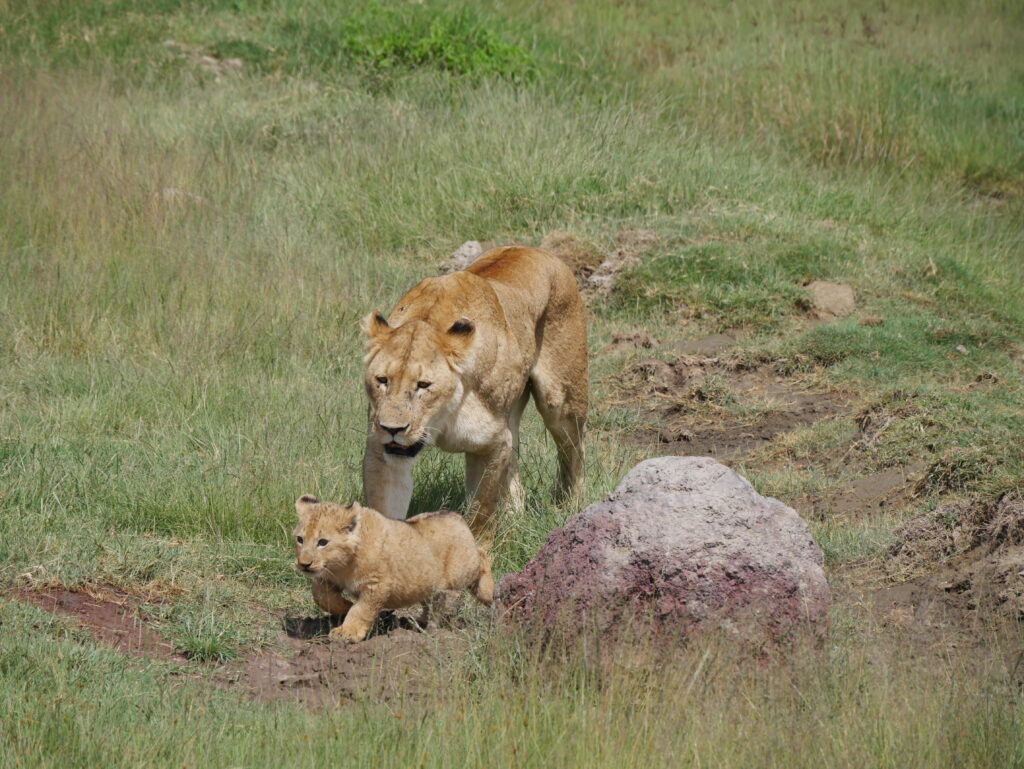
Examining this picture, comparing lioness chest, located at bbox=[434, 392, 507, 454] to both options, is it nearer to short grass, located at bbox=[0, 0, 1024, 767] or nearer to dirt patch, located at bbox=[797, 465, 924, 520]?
short grass, located at bbox=[0, 0, 1024, 767]

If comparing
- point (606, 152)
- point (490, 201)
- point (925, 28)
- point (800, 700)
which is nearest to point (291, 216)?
point (490, 201)

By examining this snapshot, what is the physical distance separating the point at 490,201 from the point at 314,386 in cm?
483

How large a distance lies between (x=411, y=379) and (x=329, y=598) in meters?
1.05

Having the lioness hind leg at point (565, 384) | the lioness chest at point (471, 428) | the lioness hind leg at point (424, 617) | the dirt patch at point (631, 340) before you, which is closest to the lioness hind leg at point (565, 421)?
the lioness hind leg at point (565, 384)

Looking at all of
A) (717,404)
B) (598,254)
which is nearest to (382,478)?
(717,404)

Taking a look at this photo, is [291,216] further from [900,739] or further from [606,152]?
[900,739]

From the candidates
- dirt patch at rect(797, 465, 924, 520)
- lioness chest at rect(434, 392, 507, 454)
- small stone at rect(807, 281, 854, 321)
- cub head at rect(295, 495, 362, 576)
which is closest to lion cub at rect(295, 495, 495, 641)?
cub head at rect(295, 495, 362, 576)

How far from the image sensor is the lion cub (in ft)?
19.1

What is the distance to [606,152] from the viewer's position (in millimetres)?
13961

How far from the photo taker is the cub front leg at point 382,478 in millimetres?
6477

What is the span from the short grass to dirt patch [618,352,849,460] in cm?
28

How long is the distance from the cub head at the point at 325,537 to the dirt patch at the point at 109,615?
27.4 inches

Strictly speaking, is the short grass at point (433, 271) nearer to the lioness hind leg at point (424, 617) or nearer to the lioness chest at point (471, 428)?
the lioness chest at point (471, 428)

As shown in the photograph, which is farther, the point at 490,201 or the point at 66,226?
the point at 490,201
